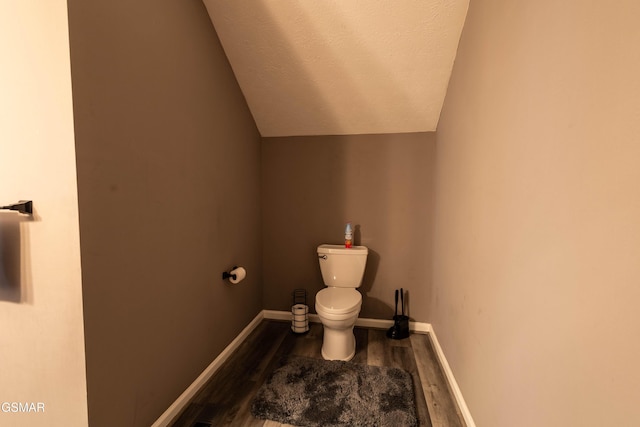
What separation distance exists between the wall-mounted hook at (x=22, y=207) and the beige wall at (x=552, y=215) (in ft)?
5.48

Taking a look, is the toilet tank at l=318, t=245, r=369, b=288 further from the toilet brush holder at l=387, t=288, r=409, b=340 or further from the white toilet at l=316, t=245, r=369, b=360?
the toilet brush holder at l=387, t=288, r=409, b=340

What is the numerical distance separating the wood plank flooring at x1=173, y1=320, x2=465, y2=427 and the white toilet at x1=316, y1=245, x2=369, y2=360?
0.13 metres

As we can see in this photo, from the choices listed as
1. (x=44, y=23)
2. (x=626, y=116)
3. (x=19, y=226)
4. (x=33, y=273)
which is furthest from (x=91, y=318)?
(x=626, y=116)

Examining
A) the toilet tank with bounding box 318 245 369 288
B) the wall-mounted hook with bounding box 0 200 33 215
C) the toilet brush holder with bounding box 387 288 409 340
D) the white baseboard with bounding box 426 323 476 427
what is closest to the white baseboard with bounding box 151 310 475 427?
the white baseboard with bounding box 426 323 476 427

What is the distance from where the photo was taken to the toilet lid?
74.2 inches

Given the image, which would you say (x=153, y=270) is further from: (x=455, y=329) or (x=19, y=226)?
(x=455, y=329)

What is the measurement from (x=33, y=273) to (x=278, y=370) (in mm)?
1372

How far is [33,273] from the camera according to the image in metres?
1.05

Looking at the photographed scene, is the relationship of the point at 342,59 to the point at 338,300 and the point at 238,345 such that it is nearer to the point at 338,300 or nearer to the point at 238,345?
the point at 338,300

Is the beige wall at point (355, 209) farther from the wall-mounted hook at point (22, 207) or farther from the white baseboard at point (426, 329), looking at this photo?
the wall-mounted hook at point (22, 207)

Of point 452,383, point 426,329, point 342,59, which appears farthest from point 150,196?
point 426,329

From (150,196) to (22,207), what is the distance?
1.33 feet

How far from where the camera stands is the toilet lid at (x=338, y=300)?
6.18ft

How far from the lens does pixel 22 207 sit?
1009 millimetres
